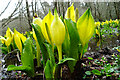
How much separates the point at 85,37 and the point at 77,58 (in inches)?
4.1

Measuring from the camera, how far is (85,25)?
16.7 inches

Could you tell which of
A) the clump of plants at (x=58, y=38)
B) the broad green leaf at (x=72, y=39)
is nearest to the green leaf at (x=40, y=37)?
the clump of plants at (x=58, y=38)

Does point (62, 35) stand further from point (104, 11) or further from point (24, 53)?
point (104, 11)

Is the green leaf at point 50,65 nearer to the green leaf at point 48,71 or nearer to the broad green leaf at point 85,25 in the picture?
the green leaf at point 48,71

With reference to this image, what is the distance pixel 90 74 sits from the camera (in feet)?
1.71

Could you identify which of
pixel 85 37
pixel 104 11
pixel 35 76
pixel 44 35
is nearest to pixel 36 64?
pixel 35 76

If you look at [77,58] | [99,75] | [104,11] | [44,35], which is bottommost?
[99,75]

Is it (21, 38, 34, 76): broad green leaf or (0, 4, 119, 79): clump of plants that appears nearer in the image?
(0, 4, 119, 79): clump of plants

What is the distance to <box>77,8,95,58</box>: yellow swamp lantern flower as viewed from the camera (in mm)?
417

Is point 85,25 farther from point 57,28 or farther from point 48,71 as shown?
point 48,71

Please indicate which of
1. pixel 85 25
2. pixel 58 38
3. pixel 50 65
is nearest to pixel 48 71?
pixel 50 65

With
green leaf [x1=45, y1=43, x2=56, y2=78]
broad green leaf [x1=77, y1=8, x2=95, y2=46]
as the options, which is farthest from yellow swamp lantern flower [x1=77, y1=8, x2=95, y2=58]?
green leaf [x1=45, y1=43, x2=56, y2=78]

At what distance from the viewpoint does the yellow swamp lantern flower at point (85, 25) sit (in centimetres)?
42

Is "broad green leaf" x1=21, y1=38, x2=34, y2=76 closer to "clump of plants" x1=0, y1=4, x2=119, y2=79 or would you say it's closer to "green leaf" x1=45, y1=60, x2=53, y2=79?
"clump of plants" x1=0, y1=4, x2=119, y2=79
